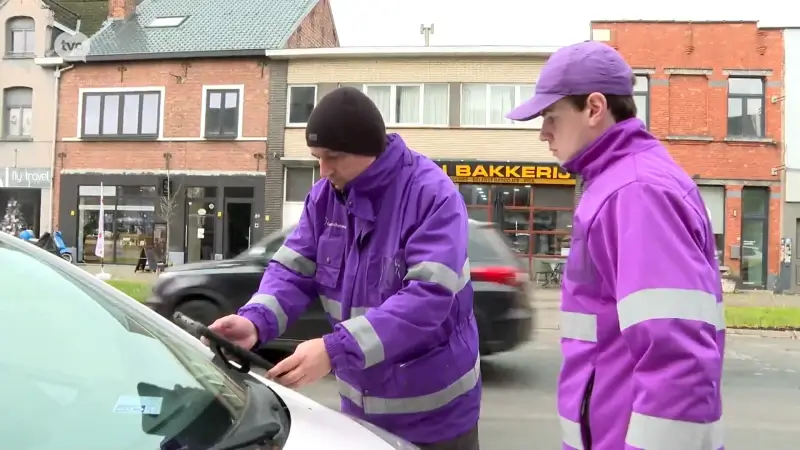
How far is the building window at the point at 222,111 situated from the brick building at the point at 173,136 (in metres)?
0.03

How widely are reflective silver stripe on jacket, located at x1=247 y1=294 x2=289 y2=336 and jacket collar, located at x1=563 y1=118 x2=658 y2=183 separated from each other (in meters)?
1.19

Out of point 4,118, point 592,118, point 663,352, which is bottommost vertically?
point 663,352

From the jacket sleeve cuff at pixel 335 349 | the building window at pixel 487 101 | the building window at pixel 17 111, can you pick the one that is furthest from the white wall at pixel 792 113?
the building window at pixel 17 111

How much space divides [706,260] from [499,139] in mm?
20774

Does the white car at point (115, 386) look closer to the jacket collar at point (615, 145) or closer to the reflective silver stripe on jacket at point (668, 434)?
the reflective silver stripe on jacket at point (668, 434)

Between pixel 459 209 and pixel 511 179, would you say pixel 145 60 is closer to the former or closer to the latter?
pixel 511 179

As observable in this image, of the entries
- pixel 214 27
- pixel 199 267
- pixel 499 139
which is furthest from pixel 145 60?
pixel 199 267

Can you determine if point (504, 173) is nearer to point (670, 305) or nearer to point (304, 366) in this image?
point (304, 366)

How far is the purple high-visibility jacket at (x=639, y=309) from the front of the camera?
1381 mm

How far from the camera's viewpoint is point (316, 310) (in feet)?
22.8

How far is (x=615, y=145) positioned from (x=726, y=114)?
2211 cm

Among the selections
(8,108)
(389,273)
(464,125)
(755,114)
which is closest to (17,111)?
(8,108)

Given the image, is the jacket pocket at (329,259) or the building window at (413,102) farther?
the building window at (413,102)

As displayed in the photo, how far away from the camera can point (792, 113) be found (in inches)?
834
